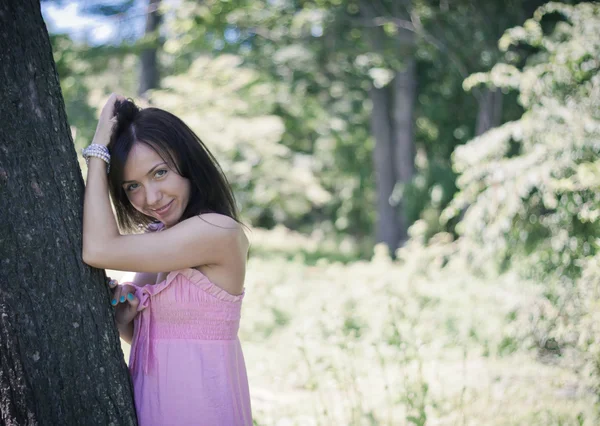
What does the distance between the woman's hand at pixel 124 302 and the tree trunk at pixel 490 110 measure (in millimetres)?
8513

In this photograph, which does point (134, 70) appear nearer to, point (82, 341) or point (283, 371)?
point (283, 371)

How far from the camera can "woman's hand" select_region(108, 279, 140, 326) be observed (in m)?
2.08

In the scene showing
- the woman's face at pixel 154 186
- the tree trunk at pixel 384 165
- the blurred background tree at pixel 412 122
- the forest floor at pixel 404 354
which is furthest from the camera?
the tree trunk at pixel 384 165

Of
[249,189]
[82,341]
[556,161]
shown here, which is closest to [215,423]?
[82,341]

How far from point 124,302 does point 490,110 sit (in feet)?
28.7

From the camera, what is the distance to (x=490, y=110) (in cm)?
980

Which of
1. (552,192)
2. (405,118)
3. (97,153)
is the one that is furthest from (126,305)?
(405,118)

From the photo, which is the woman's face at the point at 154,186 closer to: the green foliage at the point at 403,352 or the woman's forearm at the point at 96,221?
the woman's forearm at the point at 96,221

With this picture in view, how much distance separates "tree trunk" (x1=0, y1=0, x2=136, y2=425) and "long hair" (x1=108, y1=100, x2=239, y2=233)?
19 centimetres

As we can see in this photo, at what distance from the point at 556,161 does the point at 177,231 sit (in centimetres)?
369

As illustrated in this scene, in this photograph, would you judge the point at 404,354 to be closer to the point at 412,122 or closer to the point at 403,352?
the point at 403,352

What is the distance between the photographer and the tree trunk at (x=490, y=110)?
9688 mm

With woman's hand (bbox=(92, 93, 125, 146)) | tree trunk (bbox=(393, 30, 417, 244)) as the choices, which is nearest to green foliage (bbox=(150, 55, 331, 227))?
tree trunk (bbox=(393, 30, 417, 244))

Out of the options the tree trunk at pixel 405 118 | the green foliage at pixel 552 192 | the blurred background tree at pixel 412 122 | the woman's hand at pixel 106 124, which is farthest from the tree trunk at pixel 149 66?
the woman's hand at pixel 106 124
